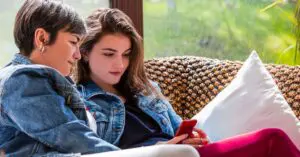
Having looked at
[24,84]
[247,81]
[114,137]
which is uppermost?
[24,84]

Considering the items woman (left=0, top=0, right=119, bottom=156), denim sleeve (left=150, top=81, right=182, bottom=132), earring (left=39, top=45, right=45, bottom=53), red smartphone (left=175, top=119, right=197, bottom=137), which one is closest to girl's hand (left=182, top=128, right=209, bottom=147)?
red smartphone (left=175, top=119, right=197, bottom=137)

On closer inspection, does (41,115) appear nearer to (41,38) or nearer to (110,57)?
(41,38)

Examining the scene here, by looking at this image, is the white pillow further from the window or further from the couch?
the window

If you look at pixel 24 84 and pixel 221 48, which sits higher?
pixel 24 84

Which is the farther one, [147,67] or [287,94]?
[147,67]

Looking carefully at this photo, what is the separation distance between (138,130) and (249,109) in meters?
0.38

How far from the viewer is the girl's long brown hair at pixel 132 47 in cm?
196

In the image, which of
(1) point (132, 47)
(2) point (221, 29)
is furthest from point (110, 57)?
(2) point (221, 29)

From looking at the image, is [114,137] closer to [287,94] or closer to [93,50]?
[93,50]

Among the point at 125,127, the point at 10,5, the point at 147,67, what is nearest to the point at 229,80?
the point at 147,67

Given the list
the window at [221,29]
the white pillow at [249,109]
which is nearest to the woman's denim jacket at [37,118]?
the white pillow at [249,109]

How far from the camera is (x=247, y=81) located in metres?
2.03

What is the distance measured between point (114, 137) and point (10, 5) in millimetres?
751

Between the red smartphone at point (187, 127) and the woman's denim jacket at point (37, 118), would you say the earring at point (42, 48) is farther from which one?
the red smartphone at point (187, 127)
